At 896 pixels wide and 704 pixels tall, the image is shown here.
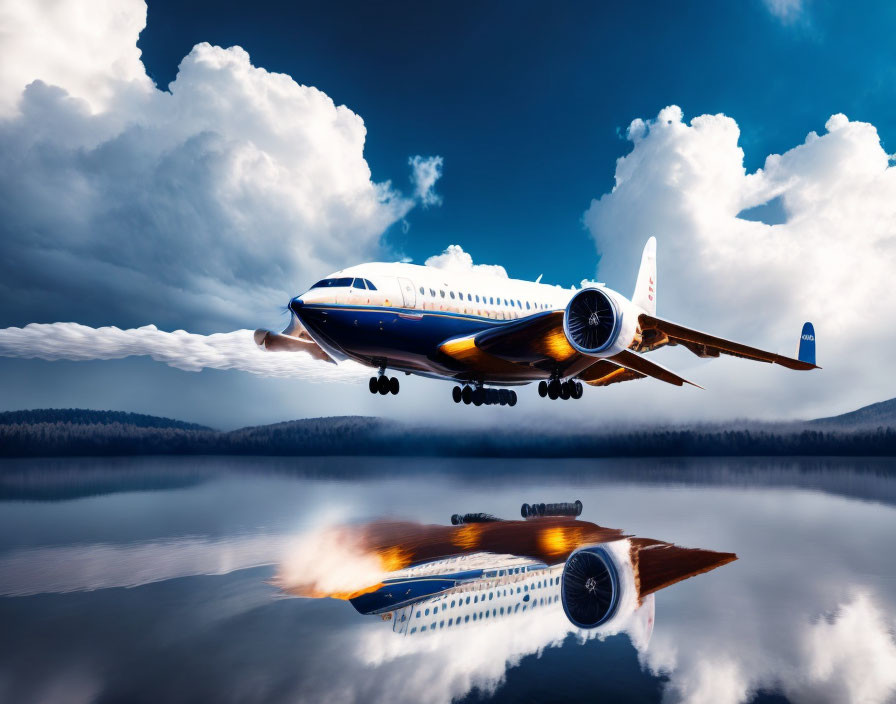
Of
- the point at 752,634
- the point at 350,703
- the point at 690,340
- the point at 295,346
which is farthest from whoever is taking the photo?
the point at 295,346

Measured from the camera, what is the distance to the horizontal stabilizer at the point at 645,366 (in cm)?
2755

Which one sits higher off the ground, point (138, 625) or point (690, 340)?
point (690, 340)

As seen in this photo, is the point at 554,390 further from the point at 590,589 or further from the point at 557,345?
the point at 590,589

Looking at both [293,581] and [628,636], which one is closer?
[628,636]

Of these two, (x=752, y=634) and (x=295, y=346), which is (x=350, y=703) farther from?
(x=295, y=346)

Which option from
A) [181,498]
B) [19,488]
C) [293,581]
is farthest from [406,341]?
[19,488]

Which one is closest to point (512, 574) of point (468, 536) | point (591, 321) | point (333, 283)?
point (468, 536)

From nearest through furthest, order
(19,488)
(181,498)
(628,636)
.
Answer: (628,636) < (181,498) < (19,488)

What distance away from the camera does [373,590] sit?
1362 centimetres

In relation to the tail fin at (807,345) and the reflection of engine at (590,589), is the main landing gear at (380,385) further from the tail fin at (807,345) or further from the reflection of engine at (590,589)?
the tail fin at (807,345)

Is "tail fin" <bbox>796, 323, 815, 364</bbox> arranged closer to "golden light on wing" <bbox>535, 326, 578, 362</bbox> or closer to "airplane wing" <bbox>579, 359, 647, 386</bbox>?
"airplane wing" <bbox>579, 359, 647, 386</bbox>

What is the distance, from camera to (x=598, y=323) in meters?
24.5

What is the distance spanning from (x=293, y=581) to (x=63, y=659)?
5.68m

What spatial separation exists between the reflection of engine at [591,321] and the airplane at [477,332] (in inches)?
1.8
